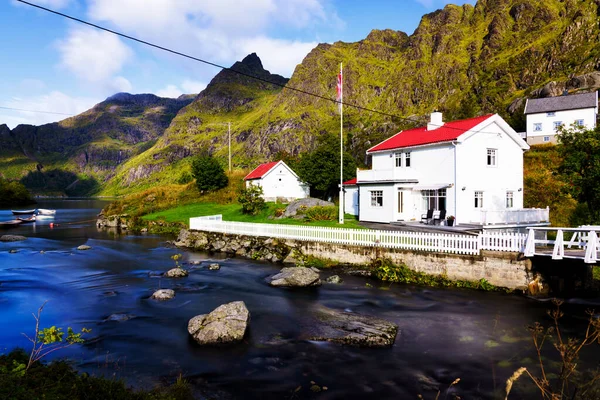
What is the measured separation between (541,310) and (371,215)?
60.9ft

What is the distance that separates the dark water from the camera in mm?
9422

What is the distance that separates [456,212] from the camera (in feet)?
92.3

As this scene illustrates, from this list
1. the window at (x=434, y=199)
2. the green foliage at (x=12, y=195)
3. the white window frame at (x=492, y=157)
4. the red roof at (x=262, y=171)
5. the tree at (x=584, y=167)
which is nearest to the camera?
the tree at (x=584, y=167)

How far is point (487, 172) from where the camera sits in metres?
29.6

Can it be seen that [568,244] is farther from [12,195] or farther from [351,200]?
[12,195]

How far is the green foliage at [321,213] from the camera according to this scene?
112 ft

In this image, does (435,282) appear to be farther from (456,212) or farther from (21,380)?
(21,380)

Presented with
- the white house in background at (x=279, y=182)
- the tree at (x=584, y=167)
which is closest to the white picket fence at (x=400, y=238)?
the tree at (x=584, y=167)

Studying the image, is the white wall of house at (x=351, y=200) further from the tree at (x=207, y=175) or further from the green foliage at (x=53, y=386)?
the green foliage at (x=53, y=386)

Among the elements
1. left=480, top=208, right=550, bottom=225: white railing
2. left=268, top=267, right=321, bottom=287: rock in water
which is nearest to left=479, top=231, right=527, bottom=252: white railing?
left=268, top=267, right=321, bottom=287: rock in water

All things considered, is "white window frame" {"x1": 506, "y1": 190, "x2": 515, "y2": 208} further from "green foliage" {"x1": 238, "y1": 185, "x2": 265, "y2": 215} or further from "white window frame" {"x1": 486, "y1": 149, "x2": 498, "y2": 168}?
"green foliage" {"x1": 238, "y1": 185, "x2": 265, "y2": 215}

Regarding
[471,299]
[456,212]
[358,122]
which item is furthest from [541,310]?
[358,122]

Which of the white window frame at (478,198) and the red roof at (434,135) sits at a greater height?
the red roof at (434,135)

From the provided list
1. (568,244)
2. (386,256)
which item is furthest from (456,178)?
(568,244)
